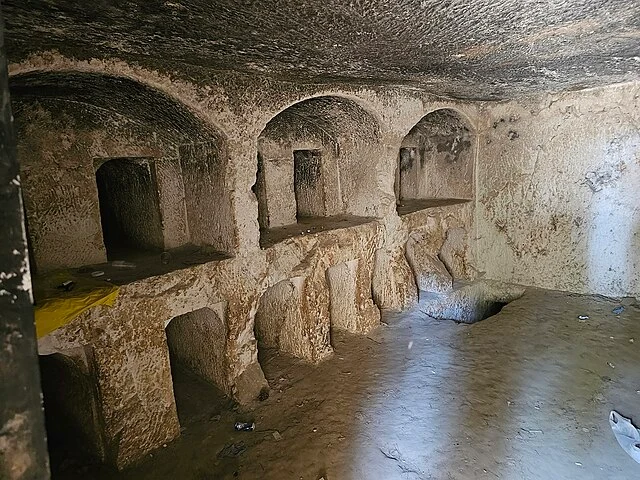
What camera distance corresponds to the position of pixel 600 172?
562cm

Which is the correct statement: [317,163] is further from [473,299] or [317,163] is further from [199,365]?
[473,299]

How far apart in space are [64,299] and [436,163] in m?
5.87

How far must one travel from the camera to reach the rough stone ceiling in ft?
6.91

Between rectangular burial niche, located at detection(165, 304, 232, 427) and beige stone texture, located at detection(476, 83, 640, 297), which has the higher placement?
beige stone texture, located at detection(476, 83, 640, 297)

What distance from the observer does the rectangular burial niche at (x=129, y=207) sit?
4426 millimetres

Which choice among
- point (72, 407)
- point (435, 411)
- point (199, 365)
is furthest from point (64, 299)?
point (435, 411)

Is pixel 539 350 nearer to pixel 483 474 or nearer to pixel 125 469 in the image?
pixel 483 474

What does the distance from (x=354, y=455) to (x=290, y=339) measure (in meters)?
1.83

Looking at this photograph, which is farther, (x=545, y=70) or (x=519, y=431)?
(x=545, y=70)

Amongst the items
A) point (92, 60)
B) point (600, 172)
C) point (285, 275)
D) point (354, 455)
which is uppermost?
point (92, 60)

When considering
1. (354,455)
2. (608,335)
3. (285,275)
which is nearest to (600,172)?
(608,335)

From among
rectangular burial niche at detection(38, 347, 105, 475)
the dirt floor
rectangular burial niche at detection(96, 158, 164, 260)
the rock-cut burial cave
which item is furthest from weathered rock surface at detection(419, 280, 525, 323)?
rectangular burial niche at detection(38, 347, 105, 475)

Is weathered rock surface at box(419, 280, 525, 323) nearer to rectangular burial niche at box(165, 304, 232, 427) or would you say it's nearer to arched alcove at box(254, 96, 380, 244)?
arched alcove at box(254, 96, 380, 244)

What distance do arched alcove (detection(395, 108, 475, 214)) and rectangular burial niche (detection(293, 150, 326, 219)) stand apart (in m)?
1.21
